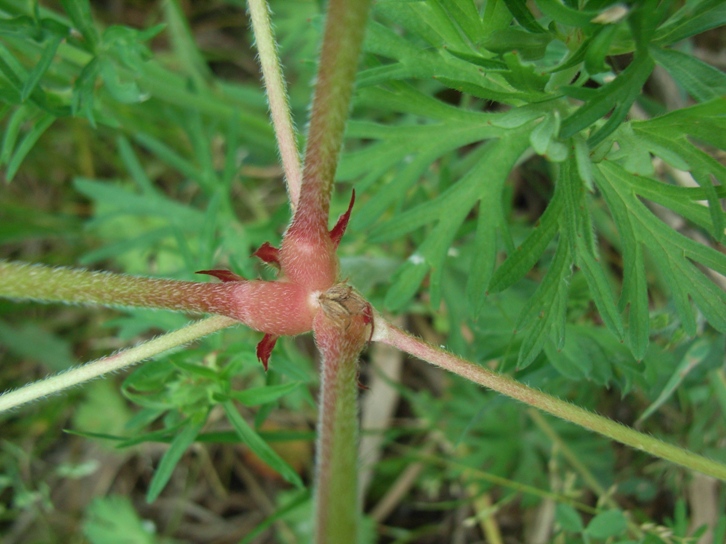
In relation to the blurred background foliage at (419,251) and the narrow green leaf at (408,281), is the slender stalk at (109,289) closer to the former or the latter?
the blurred background foliage at (419,251)

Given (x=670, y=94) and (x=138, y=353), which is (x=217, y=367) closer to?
(x=138, y=353)

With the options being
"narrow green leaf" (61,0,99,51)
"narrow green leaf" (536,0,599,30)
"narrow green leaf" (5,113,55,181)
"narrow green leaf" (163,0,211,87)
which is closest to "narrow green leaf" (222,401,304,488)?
"narrow green leaf" (5,113,55,181)

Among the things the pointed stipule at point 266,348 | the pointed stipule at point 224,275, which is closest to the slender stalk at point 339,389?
the pointed stipule at point 266,348

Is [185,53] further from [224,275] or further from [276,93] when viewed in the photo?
A: [224,275]

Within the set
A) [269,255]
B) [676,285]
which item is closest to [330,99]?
[269,255]

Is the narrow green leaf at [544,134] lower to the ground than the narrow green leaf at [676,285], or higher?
higher

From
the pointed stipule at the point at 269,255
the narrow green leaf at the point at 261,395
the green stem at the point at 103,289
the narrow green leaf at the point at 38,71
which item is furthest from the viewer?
the narrow green leaf at the point at 261,395
